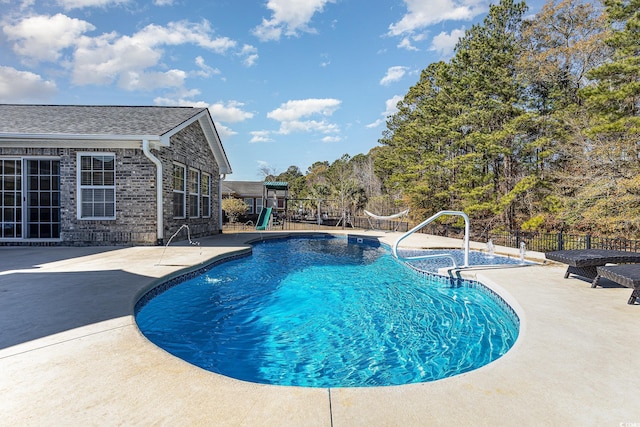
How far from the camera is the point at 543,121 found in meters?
13.7

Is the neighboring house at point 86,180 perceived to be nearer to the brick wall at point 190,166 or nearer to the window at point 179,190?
the brick wall at point 190,166

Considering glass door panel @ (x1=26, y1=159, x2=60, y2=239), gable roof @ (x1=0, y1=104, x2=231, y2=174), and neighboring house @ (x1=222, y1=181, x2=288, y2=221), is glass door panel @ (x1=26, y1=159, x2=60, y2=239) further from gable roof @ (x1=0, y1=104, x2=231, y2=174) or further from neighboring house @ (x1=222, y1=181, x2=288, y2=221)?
neighboring house @ (x1=222, y1=181, x2=288, y2=221)

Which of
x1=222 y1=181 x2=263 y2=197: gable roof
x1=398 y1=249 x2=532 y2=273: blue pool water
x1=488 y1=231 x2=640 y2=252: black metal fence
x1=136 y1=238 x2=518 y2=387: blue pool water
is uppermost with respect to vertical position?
x1=222 y1=181 x2=263 y2=197: gable roof

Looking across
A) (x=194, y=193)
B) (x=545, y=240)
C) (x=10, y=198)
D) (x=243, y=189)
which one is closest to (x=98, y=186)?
(x=10, y=198)

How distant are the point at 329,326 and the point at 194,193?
32.3ft

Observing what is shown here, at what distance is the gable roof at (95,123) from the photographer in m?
9.23

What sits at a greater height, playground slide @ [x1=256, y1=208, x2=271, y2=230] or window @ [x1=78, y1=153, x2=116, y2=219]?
window @ [x1=78, y1=153, x2=116, y2=219]

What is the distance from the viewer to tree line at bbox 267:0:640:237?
417 inches

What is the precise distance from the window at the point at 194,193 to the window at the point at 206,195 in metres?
0.64

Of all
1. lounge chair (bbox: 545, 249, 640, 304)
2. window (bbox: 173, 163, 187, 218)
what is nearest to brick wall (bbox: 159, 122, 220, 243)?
window (bbox: 173, 163, 187, 218)

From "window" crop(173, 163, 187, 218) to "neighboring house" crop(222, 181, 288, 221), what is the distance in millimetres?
12975

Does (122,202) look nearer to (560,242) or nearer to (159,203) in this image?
(159,203)

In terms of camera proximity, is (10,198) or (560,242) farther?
(10,198)

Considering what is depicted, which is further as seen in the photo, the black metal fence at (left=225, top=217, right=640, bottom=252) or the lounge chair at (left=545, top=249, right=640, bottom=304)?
the black metal fence at (left=225, top=217, right=640, bottom=252)
